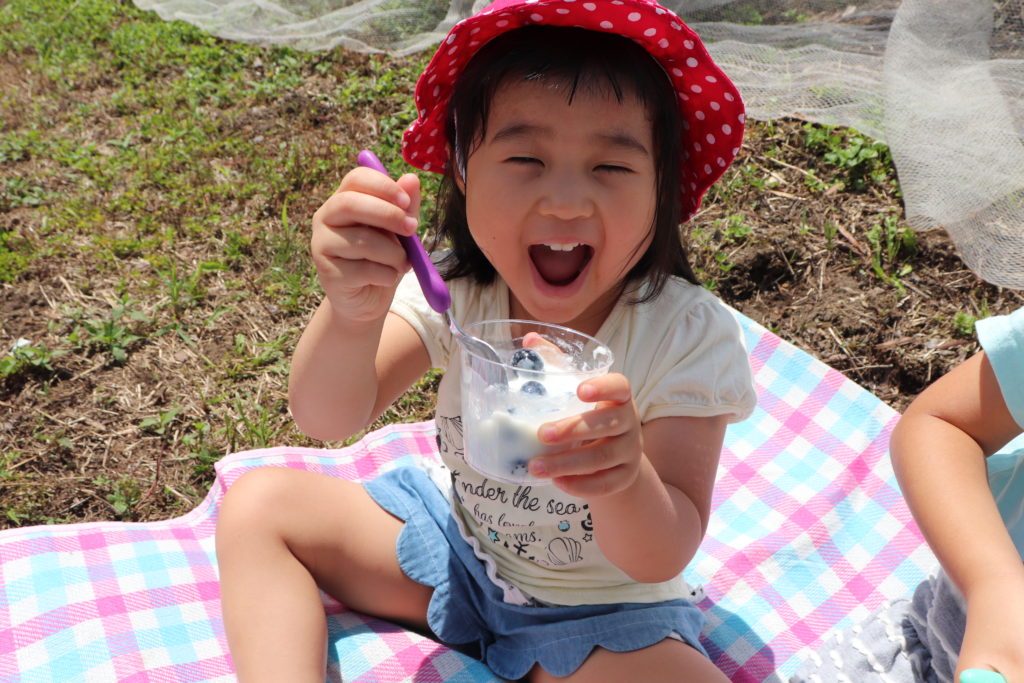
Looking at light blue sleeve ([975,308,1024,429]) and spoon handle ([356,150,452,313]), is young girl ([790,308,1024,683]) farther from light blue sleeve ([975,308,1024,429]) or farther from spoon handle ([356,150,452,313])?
spoon handle ([356,150,452,313])

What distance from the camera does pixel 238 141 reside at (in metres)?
4.27

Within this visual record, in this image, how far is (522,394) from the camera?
1301mm

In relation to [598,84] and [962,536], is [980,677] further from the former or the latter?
[598,84]

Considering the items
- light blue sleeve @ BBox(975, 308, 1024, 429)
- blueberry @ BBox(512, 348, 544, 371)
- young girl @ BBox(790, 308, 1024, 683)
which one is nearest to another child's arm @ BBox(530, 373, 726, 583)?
blueberry @ BBox(512, 348, 544, 371)

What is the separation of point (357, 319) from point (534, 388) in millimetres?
546

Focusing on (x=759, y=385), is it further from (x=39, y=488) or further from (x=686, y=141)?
(x=39, y=488)

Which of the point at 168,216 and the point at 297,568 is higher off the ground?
the point at 168,216

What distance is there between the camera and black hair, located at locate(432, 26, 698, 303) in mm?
1649

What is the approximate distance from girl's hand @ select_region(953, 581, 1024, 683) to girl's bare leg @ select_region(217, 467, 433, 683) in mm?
1120

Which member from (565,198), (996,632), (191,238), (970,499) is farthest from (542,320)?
(191,238)

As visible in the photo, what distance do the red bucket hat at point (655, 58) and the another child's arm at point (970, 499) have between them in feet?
2.09

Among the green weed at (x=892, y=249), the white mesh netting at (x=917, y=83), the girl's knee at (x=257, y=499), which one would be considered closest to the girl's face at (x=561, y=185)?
the girl's knee at (x=257, y=499)

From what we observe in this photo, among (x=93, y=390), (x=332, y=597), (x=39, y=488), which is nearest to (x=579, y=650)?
(x=332, y=597)

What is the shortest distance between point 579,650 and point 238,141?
3193 millimetres
